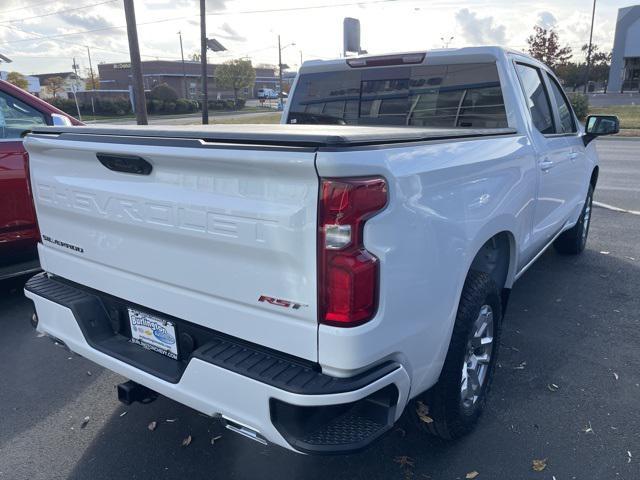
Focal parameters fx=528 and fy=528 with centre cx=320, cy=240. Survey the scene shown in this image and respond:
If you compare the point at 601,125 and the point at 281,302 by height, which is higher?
the point at 601,125

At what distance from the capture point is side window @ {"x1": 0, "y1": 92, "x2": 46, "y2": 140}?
15.3 ft

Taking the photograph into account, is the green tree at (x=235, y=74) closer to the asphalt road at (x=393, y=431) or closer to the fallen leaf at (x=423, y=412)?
the asphalt road at (x=393, y=431)

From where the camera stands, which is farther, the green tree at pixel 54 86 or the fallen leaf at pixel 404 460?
the green tree at pixel 54 86

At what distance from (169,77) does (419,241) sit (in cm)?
7981

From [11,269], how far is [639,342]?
5037 mm

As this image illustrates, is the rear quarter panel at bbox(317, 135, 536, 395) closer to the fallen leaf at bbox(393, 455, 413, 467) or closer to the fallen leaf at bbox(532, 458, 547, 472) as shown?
the fallen leaf at bbox(393, 455, 413, 467)

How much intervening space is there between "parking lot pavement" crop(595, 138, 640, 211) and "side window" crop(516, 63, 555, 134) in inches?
199

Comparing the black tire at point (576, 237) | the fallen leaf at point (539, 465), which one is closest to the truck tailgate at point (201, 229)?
the fallen leaf at point (539, 465)

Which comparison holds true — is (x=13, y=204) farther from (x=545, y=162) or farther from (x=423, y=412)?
(x=545, y=162)

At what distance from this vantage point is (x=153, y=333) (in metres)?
2.42

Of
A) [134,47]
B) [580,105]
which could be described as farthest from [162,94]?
[134,47]

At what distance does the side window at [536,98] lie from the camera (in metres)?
3.83

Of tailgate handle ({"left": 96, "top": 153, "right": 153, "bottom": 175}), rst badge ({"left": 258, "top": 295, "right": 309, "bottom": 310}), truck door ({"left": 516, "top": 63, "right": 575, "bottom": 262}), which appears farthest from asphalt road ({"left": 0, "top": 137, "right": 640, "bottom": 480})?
tailgate handle ({"left": 96, "top": 153, "right": 153, "bottom": 175})

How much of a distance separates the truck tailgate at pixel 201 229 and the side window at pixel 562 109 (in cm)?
334
